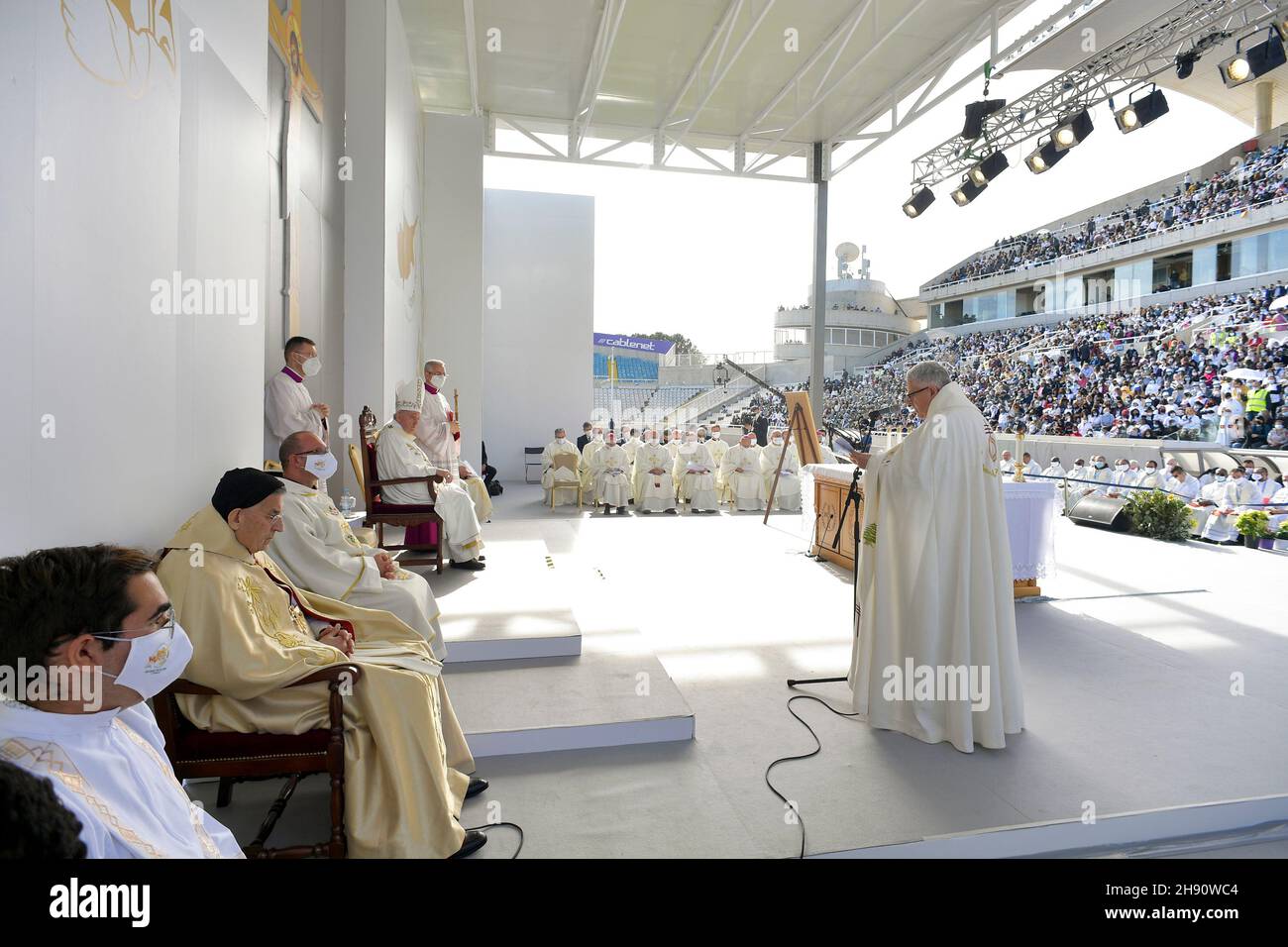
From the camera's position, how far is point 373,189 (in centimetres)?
748

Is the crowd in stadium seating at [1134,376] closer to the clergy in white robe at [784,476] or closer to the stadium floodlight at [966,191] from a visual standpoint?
the clergy in white robe at [784,476]

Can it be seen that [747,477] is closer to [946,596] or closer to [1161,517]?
[1161,517]

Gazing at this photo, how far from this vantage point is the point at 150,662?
4.72 ft

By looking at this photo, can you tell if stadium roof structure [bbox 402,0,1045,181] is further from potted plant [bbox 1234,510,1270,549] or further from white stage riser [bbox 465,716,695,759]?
white stage riser [bbox 465,716,695,759]

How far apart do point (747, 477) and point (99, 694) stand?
1099 centimetres

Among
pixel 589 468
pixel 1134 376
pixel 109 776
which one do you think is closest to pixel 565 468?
pixel 589 468

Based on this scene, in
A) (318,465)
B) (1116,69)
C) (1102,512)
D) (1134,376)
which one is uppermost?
(1116,69)

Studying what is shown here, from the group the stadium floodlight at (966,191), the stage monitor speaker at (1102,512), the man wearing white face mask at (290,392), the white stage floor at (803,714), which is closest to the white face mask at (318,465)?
the white stage floor at (803,714)

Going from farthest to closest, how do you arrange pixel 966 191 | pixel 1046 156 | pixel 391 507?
pixel 966 191 → pixel 1046 156 → pixel 391 507

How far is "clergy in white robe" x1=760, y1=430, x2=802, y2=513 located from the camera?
465 inches

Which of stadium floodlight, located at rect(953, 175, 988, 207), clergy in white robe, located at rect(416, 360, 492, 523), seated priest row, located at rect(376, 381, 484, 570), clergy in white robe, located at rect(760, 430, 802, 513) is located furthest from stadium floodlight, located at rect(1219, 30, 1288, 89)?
seated priest row, located at rect(376, 381, 484, 570)

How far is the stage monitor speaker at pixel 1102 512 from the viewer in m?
9.87

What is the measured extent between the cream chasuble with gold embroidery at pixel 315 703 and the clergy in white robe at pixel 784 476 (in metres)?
9.68

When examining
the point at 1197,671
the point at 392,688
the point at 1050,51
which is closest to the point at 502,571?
the point at 392,688
